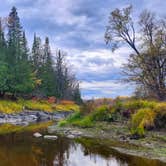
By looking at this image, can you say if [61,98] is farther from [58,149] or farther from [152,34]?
[58,149]

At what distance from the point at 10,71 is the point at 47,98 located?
14.1 m

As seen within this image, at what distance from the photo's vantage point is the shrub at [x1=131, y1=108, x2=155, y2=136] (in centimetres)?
2199

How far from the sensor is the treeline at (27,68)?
57.5 meters

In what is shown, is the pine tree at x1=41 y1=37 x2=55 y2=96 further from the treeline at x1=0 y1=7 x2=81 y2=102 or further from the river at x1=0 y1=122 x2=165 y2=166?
the river at x1=0 y1=122 x2=165 y2=166

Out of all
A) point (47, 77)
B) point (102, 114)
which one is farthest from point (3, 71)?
point (102, 114)

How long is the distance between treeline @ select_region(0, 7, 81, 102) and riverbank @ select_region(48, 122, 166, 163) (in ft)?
101

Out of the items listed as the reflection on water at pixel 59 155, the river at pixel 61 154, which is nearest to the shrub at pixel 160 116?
the river at pixel 61 154

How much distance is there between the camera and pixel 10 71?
57.2 meters

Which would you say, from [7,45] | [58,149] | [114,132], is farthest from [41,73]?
[58,149]

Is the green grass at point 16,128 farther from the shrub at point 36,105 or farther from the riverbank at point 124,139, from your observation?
the shrub at point 36,105

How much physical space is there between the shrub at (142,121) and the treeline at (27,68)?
35644 millimetres

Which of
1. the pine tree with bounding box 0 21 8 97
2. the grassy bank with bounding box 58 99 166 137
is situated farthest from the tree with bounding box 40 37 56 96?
the grassy bank with bounding box 58 99 166 137

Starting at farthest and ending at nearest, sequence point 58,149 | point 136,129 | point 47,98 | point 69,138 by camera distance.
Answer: point 47,98, point 69,138, point 136,129, point 58,149

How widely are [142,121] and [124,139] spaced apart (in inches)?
67.7
